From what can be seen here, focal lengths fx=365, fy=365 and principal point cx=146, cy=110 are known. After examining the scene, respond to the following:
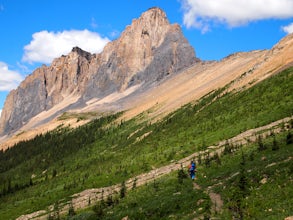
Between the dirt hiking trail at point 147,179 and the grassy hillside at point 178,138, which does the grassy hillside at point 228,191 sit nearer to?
the dirt hiking trail at point 147,179

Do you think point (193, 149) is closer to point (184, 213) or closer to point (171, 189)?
point (171, 189)

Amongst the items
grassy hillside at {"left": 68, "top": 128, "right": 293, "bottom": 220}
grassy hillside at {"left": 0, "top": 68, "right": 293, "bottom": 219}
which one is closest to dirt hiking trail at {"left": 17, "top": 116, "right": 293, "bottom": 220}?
grassy hillside at {"left": 0, "top": 68, "right": 293, "bottom": 219}

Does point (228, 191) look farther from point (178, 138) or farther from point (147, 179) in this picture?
point (178, 138)

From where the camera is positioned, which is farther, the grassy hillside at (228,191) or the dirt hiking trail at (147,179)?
the dirt hiking trail at (147,179)

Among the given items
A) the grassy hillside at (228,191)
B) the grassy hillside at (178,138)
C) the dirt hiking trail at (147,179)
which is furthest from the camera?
the grassy hillside at (178,138)

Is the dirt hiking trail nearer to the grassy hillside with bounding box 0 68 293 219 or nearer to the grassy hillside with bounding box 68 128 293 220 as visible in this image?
the grassy hillside with bounding box 0 68 293 219

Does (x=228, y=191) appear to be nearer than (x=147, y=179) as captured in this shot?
Yes

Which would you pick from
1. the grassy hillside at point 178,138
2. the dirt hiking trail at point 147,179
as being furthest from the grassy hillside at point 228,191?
the grassy hillside at point 178,138

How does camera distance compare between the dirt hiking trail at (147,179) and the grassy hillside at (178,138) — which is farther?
the grassy hillside at (178,138)

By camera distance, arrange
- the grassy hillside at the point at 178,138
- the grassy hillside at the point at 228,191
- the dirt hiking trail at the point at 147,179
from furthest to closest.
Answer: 1. the grassy hillside at the point at 178,138
2. the dirt hiking trail at the point at 147,179
3. the grassy hillside at the point at 228,191

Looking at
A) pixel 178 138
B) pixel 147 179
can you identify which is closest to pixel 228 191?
pixel 147 179

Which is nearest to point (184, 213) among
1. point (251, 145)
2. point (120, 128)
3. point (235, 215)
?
point (235, 215)

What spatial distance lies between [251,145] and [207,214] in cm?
2222

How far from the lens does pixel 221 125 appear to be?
6744cm
